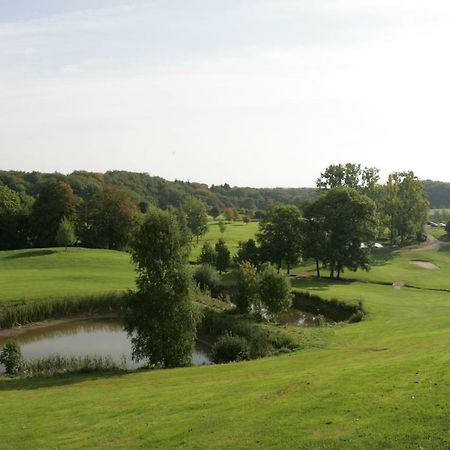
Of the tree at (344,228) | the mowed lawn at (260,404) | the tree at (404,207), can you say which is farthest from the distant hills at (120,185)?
the mowed lawn at (260,404)

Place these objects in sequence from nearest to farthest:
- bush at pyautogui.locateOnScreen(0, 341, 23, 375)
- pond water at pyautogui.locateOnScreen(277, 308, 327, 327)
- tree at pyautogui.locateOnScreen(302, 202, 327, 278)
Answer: bush at pyautogui.locateOnScreen(0, 341, 23, 375) → pond water at pyautogui.locateOnScreen(277, 308, 327, 327) → tree at pyautogui.locateOnScreen(302, 202, 327, 278)

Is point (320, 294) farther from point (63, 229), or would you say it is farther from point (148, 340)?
point (63, 229)

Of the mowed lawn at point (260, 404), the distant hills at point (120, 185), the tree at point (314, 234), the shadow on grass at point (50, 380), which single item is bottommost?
the shadow on grass at point (50, 380)

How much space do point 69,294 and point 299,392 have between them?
3365 centimetres

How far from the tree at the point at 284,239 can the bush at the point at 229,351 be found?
100ft

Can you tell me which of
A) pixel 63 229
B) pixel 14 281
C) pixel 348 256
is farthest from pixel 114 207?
pixel 348 256

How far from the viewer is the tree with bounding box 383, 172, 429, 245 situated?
90.2 meters

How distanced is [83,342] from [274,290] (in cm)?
1486

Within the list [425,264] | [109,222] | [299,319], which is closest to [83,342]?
[299,319]

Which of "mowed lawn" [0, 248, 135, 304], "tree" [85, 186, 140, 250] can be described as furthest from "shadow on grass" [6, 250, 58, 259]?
"tree" [85, 186, 140, 250]

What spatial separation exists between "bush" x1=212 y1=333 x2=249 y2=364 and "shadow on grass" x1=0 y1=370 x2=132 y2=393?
6.29 m

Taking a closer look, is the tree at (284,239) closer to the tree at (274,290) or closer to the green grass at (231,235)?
the green grass at (231,235)

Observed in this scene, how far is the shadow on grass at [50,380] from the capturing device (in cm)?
2403

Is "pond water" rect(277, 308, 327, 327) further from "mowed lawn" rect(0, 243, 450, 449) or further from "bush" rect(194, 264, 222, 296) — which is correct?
"mowed lawn" rect(0, 243, 450, 449)
